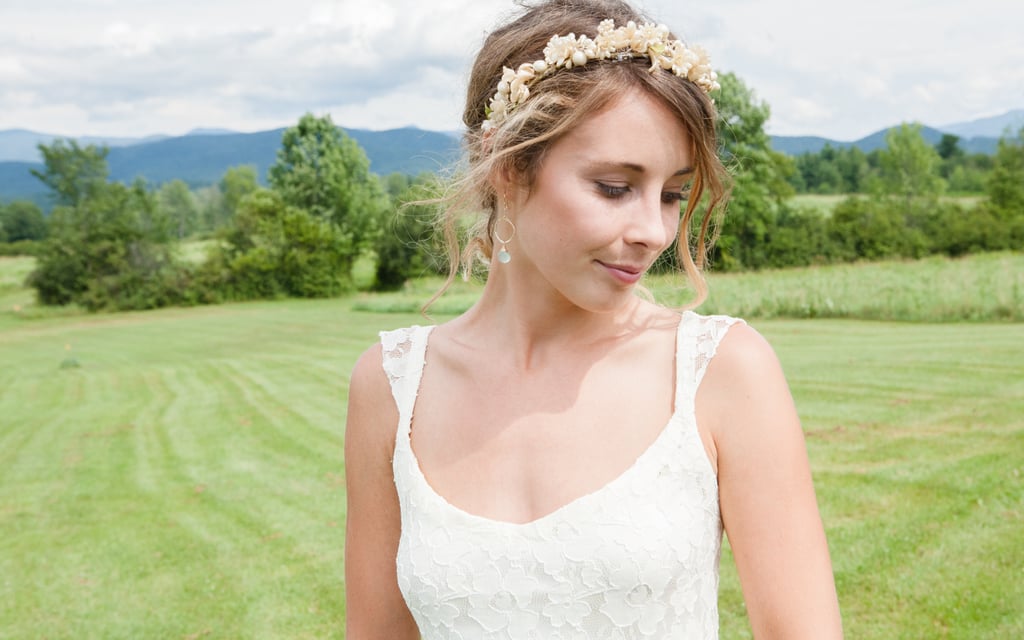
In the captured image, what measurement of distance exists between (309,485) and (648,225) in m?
7.07

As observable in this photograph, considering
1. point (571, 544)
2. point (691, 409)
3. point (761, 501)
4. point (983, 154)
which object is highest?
point (983, 154)

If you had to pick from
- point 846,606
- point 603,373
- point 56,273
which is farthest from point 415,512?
point 56,273

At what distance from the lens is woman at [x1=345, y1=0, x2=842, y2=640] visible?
68.0 inches

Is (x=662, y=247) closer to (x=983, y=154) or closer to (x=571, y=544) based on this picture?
(x=571, y=544)

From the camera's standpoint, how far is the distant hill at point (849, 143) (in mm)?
6763

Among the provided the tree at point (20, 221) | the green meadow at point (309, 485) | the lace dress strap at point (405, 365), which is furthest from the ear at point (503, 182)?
the tree at point (20, 221)

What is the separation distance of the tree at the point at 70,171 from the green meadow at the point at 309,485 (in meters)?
37.3

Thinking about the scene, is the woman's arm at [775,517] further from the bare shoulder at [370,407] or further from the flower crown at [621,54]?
the bare shoulder at [370,407]

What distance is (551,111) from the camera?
1819 mm

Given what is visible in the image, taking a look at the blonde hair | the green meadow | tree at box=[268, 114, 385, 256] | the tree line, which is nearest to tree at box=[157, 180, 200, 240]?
tree at box=[268, 114, 385, 256]

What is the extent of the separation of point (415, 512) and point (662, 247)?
782 mm

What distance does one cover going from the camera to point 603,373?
6.59 ft

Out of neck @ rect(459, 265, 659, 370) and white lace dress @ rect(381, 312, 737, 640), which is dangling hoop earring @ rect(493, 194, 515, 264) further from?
white lace dress @ rect(381, 312, 737, 640)

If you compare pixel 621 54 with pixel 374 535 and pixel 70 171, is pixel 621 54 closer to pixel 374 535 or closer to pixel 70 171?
pixel 374 535
